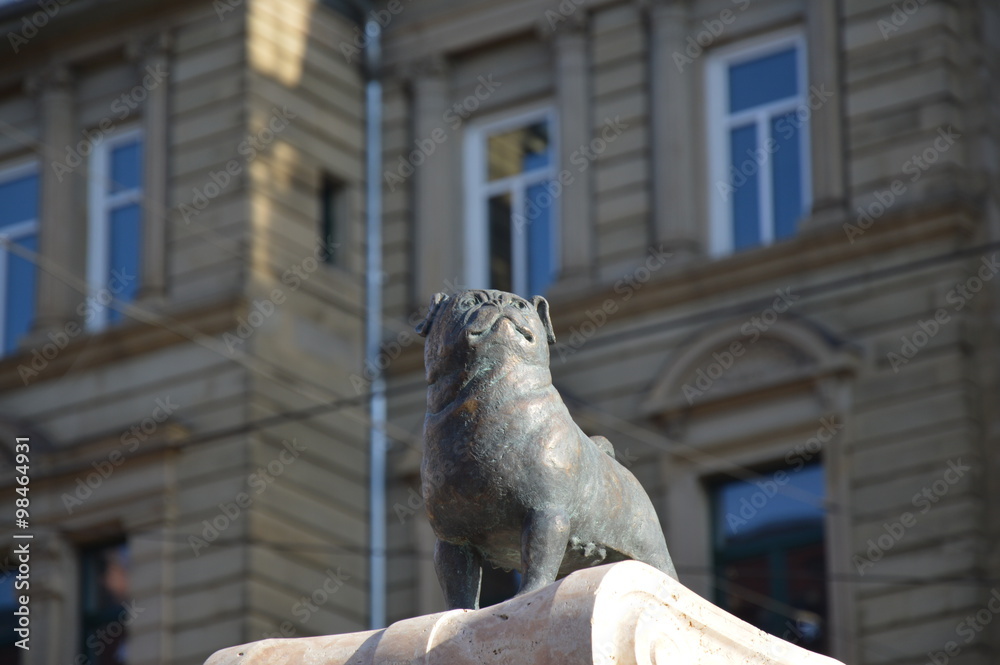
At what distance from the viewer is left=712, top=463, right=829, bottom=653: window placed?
27.8 meters

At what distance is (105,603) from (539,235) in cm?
739

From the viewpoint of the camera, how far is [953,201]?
28.2 metres

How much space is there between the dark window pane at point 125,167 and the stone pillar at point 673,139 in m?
7.20

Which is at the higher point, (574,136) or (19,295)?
(574,136)

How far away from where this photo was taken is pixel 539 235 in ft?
105

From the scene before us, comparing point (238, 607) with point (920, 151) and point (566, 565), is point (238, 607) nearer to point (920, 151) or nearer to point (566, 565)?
point (920, 151)

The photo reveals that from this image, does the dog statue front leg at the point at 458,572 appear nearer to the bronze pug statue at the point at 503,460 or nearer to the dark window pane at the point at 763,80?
the bronze pug statue at the point at 503,460

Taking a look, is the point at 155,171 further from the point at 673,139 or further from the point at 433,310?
the point at 433,310

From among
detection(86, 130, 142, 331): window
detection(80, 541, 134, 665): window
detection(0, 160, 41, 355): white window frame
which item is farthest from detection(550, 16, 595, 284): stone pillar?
detection(0, 160, 41, 355): white window frame

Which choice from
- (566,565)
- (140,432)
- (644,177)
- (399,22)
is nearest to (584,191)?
(644,177)

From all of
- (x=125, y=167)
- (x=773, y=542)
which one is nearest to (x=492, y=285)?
(x=125, y=167)

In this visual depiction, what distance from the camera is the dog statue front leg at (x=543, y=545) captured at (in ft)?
30.9

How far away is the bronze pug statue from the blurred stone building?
17.3m

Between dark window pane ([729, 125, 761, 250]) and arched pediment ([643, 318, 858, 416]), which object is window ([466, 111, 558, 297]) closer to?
dark window pane ([729, 125, 761, 250])
